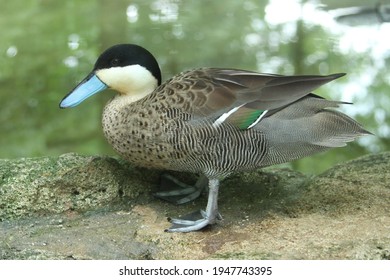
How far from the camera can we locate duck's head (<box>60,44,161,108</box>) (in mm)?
2439

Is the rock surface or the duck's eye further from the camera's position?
the duck's eye

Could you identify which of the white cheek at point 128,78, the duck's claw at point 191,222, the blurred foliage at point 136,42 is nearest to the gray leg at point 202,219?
the duck's claw at point 191,222

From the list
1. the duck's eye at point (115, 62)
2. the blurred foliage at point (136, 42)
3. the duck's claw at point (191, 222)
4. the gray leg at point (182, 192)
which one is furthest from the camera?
the blurred foliage at point (136, 42)

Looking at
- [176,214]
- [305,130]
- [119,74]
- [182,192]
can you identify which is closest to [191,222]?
[176,214]

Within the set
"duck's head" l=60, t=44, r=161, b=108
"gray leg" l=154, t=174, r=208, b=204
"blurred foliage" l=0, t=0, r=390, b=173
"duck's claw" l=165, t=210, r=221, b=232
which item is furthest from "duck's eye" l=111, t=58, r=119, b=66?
"blurred foliage" l=0, t=0, r=390, b=173

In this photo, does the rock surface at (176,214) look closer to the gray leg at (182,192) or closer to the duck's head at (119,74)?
the gray leg at (182,192)

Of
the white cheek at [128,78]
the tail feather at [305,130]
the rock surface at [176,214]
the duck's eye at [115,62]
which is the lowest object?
the rock surface at [176,214]

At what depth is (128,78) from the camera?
97.2 inches

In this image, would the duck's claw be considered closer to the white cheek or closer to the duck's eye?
the white cheek

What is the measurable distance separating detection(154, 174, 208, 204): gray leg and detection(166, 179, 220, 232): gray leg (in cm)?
18

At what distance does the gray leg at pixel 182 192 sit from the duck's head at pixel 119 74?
41 centimetres

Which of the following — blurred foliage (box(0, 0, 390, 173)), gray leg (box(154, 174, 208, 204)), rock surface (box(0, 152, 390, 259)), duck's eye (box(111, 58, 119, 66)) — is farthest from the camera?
blurred foliage (box(0, 0, 390, 173))

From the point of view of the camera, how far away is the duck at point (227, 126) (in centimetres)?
227

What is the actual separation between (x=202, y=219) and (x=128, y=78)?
2.11ft
